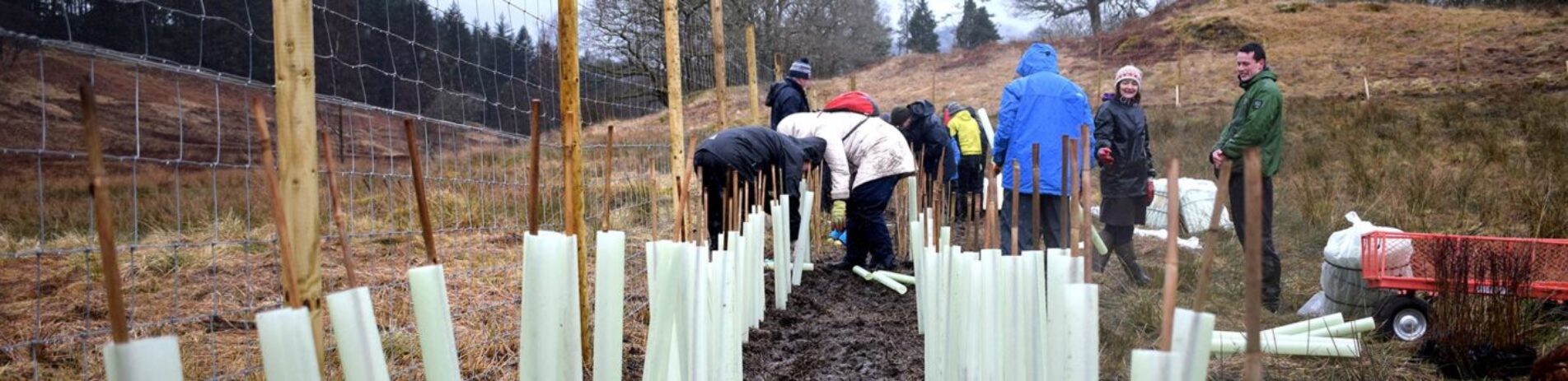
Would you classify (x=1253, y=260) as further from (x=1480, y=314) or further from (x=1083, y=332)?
(x=1480, y=314)

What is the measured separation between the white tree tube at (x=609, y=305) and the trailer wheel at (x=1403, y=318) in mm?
3713

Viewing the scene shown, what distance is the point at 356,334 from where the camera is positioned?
1250 millimetres

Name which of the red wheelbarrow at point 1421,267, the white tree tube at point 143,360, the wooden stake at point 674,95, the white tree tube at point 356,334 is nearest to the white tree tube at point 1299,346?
the red wheelbarrow at point 1421,267

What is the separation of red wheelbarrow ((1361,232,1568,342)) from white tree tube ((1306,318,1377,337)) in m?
0.22

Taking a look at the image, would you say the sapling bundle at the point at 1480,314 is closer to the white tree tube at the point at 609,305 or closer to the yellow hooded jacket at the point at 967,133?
the white tree tube at the point at 609,305

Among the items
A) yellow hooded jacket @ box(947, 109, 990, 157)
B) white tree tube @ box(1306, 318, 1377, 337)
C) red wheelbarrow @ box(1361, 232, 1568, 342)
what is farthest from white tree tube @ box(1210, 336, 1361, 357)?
yellow hooded jacket @ box(947, 109, 990, 157)

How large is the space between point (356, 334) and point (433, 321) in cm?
16

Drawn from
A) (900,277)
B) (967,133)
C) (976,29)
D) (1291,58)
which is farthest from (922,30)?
(900,277)

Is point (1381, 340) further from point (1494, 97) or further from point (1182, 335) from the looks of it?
point (1494, 97)

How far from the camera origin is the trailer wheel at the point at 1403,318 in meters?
4.37

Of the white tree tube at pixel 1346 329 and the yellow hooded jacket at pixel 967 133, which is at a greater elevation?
the yellow hooded jacket at pixel 967 133

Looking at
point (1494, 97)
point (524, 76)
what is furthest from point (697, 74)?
point (1494, 97)

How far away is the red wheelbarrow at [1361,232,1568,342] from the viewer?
Answer: 4.28m

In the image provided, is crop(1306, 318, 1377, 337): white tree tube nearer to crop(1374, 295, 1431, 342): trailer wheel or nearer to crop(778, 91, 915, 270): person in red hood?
crop(1374, 295, 1431, 342): trailer wheel
